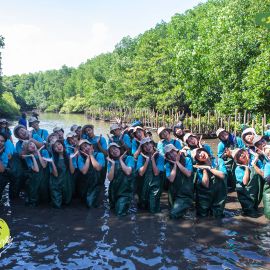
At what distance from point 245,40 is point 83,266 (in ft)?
72.1

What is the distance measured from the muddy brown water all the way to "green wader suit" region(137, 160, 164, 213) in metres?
0.27

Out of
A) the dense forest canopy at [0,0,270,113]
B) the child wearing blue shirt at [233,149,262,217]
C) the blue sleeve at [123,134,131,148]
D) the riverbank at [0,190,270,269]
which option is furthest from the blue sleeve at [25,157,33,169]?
the dense forest canopy at [0,0,270,113]

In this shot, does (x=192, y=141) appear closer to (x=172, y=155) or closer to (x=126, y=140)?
(x=172, y=155)

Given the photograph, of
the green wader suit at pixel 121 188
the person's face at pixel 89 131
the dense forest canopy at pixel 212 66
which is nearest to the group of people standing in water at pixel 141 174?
the green wader suit at pixel 121 188

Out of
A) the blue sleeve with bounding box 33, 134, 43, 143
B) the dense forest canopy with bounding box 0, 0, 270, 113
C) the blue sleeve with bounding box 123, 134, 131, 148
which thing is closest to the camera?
the blue sleeve with bounding box 33, 134, 43, 143

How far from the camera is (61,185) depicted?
9.22 metres

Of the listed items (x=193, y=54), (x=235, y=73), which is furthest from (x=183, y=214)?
(x=193, y=54)

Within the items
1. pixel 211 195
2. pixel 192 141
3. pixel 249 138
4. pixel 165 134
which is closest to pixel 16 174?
pixel 165 134

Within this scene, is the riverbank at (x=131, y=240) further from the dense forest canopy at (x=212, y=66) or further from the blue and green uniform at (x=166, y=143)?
the dense forest canopy at (x=212, y=66)

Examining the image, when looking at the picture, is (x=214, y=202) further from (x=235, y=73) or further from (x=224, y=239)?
(x=235, y=73)

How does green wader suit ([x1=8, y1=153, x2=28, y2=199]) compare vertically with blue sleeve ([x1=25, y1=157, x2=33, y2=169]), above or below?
below

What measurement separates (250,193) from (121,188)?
298 centimetres

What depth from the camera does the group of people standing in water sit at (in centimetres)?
853

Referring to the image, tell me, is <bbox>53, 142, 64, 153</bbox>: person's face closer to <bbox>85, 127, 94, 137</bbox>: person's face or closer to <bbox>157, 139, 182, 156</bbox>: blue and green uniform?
<bbox>85, 127, 94, 137</bbox>: person's face
